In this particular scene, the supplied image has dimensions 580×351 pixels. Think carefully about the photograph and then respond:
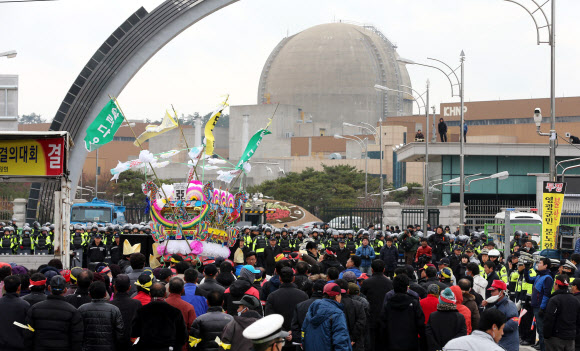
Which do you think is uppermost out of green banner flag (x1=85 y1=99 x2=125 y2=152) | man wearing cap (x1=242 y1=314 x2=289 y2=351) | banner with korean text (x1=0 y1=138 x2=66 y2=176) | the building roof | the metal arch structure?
the metal arch structure

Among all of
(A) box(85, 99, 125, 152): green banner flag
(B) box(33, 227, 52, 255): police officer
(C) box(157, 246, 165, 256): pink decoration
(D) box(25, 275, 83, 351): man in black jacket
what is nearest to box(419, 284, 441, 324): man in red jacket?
→ (D) box(25, 275, 83, 351): man in black jacket

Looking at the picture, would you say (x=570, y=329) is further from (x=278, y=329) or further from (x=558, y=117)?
(x=558, y=117)

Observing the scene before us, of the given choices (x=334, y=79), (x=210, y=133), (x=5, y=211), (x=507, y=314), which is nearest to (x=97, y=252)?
(x=210, y=133)

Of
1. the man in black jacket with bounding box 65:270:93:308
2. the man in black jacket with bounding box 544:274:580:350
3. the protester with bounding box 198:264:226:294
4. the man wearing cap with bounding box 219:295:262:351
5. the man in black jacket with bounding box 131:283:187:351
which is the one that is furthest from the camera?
the man in black jacket with bounding box 544:274:580:350

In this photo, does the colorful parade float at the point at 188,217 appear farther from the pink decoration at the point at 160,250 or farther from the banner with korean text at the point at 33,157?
the banner with korean text at the point at 33,157

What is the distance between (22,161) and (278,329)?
12.8m

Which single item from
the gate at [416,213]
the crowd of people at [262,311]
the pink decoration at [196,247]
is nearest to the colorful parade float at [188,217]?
the pink decoration at [196,247]

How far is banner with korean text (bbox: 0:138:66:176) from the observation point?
18031mm

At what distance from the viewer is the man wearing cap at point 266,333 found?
20.6 ft

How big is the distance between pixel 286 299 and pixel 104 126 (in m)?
10.3

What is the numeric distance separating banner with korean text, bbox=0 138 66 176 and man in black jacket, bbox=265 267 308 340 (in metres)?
8.30

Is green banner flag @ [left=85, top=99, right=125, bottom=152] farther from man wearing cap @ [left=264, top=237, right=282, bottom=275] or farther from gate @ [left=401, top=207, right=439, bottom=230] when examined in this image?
gate @ [left=401, top=207, right=439, bottom=230]

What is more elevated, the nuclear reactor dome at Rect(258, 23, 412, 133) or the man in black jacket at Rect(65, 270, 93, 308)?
the nuclear reactor dome at Rect(258, 23, 412, 133)

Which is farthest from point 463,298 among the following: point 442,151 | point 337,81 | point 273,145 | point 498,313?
point 337,81
